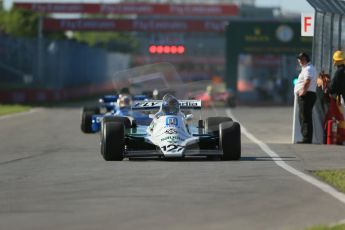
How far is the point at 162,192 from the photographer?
11.4 metres

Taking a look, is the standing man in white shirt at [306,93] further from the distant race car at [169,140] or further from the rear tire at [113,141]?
the rear tire at [113,141]

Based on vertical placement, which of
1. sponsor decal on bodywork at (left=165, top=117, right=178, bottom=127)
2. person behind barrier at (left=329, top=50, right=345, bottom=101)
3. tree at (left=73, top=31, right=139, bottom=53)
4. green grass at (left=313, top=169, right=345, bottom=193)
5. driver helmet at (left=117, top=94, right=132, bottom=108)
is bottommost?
tree at (left=73, top=31, right=139, bottom=53)

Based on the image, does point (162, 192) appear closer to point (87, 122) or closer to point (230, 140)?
point (230, 140)

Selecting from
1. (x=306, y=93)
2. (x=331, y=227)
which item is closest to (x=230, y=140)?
(x=306, y=93)

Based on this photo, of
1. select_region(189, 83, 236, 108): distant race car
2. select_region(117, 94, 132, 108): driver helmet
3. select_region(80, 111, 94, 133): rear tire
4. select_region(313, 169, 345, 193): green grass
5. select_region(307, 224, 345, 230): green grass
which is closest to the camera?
select_region(307, 224, 345, 230): green grass

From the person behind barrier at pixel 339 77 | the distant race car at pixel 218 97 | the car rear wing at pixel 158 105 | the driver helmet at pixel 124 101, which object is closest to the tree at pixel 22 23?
the distant race car at pixel 218 97

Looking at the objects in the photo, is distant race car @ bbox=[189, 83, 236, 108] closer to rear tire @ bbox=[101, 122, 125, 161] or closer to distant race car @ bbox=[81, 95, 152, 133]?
distant race car @ bbox=[81, 95, 152, 133]

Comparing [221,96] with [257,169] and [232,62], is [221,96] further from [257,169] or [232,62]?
[257,169]

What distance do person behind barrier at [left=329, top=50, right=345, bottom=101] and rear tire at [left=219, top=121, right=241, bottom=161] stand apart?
4173mm

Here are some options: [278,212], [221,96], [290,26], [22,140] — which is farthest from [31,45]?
[278,212]

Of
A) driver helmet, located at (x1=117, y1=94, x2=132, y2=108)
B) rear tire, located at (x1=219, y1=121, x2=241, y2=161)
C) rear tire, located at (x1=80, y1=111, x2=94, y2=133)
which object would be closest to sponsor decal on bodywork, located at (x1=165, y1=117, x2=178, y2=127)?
rear tire, located at (x1=219, y1=121, x2=241, y2=161)

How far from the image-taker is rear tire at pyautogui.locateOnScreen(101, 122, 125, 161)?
15547 mm

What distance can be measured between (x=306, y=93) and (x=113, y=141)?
554cm

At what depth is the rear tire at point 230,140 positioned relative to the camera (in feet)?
51.1
